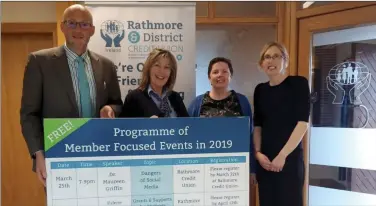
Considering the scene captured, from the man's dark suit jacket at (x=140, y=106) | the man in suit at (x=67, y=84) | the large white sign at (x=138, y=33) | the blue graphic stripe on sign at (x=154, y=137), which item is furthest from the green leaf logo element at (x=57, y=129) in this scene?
the large white sign at (x=138, y=33)

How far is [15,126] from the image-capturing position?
132 inches

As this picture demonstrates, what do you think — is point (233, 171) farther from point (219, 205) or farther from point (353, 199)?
point (353, 199)

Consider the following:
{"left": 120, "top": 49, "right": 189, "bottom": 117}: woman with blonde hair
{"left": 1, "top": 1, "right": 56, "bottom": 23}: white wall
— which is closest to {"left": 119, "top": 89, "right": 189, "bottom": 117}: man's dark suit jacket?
{"left": 120, "top": 49, "right": 189, "bottom": 117}: woman with blonde hair

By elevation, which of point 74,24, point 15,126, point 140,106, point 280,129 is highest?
point 74,24

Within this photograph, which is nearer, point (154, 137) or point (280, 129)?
point (154, 137)

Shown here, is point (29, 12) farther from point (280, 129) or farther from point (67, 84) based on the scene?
point (280, 129)

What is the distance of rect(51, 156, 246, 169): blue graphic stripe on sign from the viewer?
1.20 m

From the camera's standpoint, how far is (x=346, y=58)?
2.67 meters

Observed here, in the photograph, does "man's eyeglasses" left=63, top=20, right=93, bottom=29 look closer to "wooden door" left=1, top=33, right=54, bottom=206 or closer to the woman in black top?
the woman in black top

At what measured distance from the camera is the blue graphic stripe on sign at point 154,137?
1.19 m

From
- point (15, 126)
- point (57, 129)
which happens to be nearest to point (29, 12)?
point (15, 126)

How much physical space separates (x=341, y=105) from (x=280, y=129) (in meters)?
1.10

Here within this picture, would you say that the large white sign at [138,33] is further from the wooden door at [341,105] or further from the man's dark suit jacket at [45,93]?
the wooden door at [341,105]

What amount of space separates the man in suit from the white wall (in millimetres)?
1630
